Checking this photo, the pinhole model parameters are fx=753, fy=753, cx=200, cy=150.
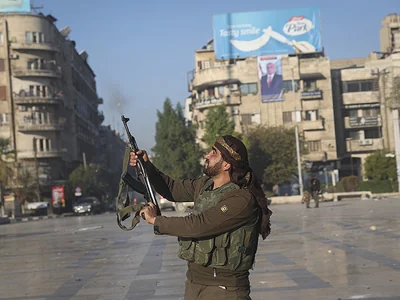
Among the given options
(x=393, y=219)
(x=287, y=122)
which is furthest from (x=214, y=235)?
(x=287, y=122)

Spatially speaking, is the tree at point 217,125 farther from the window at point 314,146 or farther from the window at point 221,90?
the window at point 314,146

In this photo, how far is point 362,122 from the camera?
7862 cm

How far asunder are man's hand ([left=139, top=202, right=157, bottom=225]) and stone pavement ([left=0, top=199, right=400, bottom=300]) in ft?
15.5

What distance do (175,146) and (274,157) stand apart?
15.9m

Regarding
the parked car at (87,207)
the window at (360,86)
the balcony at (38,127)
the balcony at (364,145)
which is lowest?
the parked car at (87,207)

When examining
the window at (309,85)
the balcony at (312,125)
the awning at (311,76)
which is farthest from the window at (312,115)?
the awning at (311,76)

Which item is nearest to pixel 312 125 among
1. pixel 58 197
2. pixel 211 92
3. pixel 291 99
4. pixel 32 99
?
pixel 291 99

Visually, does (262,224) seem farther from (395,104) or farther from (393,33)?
(393,33)

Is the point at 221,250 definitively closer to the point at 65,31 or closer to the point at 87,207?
the point at 87,207

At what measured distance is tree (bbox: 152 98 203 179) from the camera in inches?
3000

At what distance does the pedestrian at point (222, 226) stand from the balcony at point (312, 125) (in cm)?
7468

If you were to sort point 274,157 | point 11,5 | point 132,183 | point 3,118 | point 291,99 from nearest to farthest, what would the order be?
1. point 132,183
2. point 274,157
3. point 3,118
4. point 291,99
5. point 11,5

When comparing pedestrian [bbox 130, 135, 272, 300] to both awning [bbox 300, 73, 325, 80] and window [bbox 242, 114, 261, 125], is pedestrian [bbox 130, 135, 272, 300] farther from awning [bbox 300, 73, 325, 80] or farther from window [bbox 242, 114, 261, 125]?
window [bbox 242, 114, 261, 125]

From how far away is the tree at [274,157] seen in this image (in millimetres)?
64250
